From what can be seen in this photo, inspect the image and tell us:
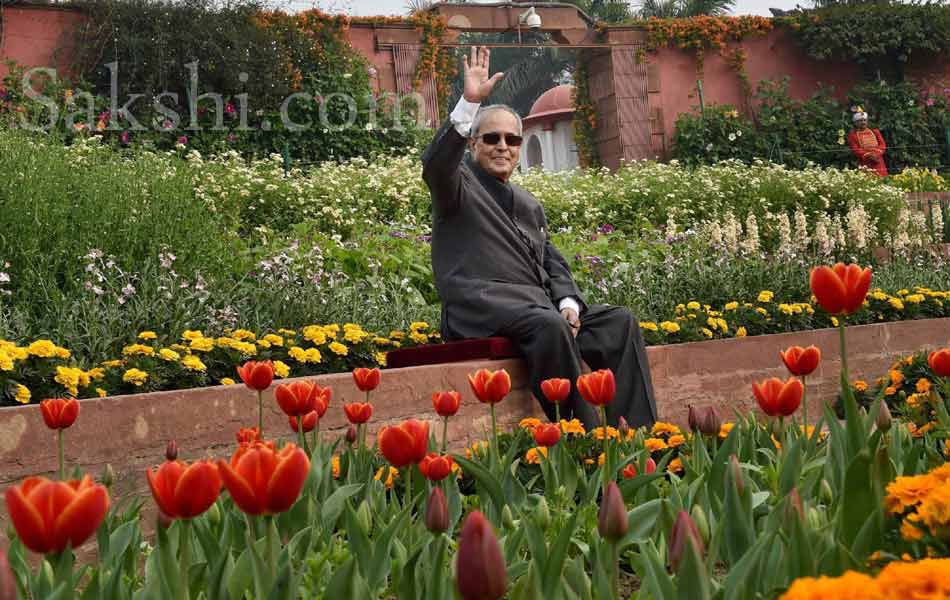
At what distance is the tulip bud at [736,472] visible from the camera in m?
1.48

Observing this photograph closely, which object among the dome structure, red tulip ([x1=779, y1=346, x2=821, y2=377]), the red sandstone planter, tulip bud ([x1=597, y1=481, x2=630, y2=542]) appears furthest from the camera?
the dome structure

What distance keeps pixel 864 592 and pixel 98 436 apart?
2547mm

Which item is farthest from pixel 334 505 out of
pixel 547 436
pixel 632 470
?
pixel 632 470

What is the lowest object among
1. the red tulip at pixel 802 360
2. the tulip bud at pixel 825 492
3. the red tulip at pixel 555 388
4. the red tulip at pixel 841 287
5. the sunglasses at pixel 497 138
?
the tulip bud at pixel 825 492

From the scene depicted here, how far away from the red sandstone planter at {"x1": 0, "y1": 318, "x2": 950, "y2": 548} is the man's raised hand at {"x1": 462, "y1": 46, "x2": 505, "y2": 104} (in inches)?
40.3

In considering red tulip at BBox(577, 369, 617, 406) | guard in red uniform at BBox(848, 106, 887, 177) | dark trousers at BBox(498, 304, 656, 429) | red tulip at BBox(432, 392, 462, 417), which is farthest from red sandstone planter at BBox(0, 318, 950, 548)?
guard in red uniform at BBox(848, 106, 887, 177)

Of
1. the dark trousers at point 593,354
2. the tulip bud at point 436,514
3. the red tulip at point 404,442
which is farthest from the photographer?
the dark trousers at point 593,354

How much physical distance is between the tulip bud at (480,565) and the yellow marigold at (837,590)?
30 centimetres

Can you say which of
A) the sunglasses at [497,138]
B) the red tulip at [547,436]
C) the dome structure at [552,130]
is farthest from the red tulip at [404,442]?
the dome structure at [552,130]

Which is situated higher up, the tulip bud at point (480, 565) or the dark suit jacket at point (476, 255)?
the dark suit jacket at point (476, 255)

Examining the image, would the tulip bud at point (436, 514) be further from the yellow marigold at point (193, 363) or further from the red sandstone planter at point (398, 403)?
the yellow marigold at point (193, 363)

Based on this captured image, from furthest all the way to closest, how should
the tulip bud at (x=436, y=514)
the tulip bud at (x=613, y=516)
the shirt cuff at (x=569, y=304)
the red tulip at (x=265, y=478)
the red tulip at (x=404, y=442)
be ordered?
the shirt cuff at (x=569, y=304) < the red tulip at (x=404, y=442) < the tulip bud at (x=436, y=514) < the tulip bud at (x=613, y=516) < the red tulip at (x=265, y=478)

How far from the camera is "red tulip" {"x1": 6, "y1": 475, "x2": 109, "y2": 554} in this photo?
1.00m

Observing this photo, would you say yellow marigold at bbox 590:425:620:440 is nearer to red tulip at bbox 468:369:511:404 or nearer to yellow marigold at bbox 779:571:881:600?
red tulip at bbox 468:369:511:404
